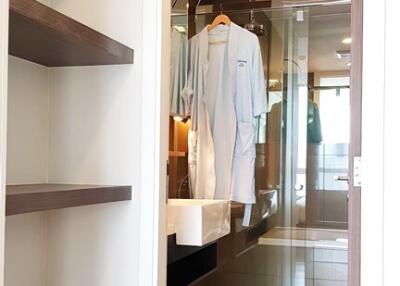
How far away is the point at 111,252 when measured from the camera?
157 centimetres

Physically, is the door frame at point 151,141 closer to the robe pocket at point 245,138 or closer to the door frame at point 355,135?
the door frame at point 355,135

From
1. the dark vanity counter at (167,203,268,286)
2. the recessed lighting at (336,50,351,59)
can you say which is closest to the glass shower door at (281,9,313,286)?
the dark vanity counter at (167,203,268,286)

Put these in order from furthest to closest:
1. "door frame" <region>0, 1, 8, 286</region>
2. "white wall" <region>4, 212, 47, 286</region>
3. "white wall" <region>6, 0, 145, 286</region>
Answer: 1. "white wall" <region>6, 0, 145, 286</region>
2. "white wall" <region>4, 212, 47, 286</region>
3. "door frame" <region>0, 1, 8, 286</region>

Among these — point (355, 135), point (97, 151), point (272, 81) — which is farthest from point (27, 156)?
point (272, 81)

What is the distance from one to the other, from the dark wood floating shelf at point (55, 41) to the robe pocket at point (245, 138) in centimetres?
146

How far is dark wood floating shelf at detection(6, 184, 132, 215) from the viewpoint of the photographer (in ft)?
3.45

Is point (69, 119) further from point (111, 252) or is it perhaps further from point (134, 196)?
point (111, 252)

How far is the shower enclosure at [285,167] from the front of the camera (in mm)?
3635

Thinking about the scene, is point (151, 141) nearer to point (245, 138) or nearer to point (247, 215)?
point (245, 138)

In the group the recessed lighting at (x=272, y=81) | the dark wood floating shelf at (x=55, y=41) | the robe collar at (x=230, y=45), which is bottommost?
the dark wood floating shelf at (x=55, y=41)

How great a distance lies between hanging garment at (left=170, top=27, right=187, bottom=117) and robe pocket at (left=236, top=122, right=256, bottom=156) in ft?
1.17

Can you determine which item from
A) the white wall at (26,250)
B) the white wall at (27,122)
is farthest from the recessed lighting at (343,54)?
the white wall at (26,250)

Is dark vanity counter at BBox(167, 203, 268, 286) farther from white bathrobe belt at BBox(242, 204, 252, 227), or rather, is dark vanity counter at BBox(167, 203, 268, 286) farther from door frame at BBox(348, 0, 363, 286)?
door frame at BBox(348, 0, 363, 286)
